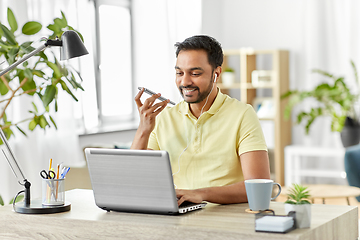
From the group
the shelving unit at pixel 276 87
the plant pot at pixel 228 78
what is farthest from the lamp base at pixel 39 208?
the plant pot at pixel 228 78

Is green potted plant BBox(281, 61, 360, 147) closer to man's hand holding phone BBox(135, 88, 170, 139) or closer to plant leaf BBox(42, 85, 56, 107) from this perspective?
plant leaf BBox(42, 85, 56, 107)

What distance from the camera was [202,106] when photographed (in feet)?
6.99

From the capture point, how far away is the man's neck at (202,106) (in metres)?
2.12

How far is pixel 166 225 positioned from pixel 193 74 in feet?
2.36

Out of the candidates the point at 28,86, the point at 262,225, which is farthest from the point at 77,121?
the point at 262,225

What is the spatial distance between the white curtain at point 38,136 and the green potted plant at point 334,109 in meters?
2.38

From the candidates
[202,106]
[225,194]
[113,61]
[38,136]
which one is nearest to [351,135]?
[113,61]

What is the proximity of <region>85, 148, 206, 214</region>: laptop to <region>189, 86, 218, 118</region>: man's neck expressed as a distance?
548mm

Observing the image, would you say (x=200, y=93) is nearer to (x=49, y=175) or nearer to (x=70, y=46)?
(x=70, y=46)

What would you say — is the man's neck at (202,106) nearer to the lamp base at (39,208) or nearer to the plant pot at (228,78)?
the lamp base at (39,208)

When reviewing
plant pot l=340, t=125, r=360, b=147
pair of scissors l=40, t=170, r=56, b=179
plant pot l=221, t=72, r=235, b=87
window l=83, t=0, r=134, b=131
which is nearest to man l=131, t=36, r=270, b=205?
pair of scissors l=40, t=170, r=56, b=179

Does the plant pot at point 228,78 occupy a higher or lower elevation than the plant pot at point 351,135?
higher

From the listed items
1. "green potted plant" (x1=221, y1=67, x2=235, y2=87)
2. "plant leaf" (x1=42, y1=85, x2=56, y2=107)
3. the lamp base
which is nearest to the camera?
the lamp base

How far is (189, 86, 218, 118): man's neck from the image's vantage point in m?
2.12
